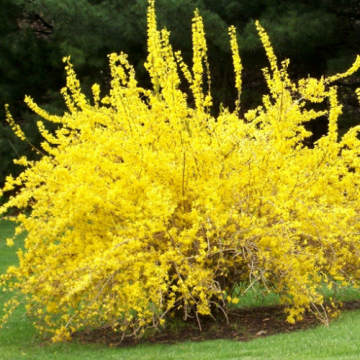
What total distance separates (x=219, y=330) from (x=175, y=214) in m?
1.18

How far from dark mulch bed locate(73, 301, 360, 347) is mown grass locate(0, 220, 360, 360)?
220 mm

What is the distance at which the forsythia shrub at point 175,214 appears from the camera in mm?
5824

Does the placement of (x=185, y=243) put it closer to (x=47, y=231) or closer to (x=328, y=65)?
(x=47, y=231)

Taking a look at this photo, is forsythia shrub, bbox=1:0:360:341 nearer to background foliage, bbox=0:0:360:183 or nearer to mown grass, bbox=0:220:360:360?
mown grass, bbox=0:220:360:360

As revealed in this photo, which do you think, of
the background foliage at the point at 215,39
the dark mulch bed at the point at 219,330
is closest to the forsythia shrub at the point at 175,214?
the dark mulch bed at the point at 219,330

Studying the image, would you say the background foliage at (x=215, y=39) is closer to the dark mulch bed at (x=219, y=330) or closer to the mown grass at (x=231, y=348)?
the dark mulch bed at (x=219, y=330)

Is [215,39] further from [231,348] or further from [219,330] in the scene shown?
[231,348]

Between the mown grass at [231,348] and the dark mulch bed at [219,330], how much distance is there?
220mm

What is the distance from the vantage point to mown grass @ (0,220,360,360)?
5.27 meters

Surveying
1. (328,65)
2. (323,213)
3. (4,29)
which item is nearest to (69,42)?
(4,29)

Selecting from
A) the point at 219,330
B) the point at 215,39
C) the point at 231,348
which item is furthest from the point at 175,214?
the point at 215,39

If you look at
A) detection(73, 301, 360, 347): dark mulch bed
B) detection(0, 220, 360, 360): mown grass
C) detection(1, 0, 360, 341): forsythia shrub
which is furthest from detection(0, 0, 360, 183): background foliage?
detection(0, 220, 360, 360): mown grass

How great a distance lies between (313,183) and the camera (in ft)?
21.3

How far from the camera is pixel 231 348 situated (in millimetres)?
5648
